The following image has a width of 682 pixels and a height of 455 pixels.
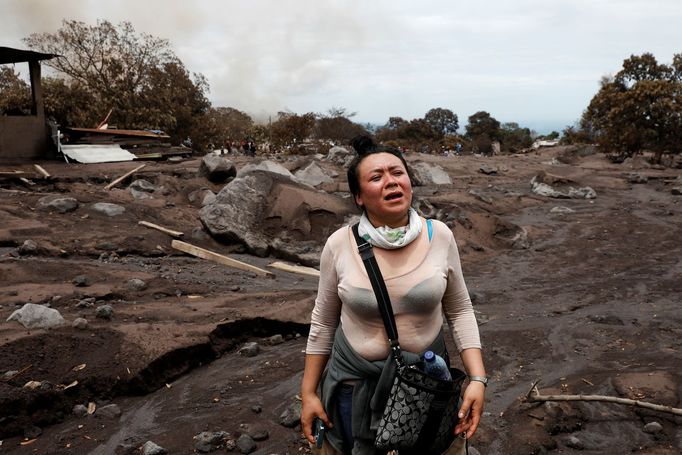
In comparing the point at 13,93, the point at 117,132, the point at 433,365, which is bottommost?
the point at 433,365

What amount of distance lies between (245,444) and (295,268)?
16.2 ft

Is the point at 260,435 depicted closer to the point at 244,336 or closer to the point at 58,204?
the point at 244,336

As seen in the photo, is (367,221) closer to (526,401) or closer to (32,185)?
(526,401)

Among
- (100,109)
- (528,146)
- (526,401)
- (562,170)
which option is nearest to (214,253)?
(526,401)

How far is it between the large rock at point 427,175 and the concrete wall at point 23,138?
1131 centimetres

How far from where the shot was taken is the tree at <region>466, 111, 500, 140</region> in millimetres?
48281

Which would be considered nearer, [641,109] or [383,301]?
[383,301]

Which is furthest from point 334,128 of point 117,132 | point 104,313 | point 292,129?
point 104,313

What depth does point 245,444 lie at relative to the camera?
3424 mm

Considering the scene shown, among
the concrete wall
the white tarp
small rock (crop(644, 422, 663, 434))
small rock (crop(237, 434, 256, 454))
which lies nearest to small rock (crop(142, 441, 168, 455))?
small rock (crop(237, 434, 256, 454))

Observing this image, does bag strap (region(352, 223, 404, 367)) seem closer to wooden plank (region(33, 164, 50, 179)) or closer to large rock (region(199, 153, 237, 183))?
large rock (region(199, 153, 237, 183))

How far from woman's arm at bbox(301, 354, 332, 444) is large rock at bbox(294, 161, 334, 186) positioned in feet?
49.5

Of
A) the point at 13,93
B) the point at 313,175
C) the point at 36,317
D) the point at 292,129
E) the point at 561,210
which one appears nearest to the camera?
the point at 36,317

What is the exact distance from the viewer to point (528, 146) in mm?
45906
